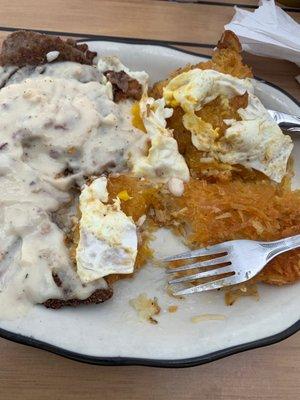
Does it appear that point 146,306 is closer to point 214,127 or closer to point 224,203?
point 224,203

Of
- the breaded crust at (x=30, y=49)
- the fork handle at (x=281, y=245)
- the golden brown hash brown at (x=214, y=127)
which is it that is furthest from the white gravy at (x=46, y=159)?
the fork handle at (x=281, y=245)

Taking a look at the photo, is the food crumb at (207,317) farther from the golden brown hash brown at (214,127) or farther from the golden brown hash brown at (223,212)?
the golden brown hash brown at (214,127)

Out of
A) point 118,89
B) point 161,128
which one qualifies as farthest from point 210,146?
point 118,89

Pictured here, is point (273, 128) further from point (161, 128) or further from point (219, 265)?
point (219, 265)

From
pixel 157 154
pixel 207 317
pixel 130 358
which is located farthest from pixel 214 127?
pixel 130 358

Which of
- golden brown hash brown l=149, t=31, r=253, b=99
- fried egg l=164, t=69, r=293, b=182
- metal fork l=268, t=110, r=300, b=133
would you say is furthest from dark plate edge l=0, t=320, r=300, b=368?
golden brown hash brown l=149, t=31, r=253, b=99

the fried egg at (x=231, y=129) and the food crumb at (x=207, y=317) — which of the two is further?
Answer: the fried egg at (x=231, y=129)

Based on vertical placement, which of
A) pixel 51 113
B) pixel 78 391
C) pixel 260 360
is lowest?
pixel 78 391
